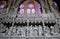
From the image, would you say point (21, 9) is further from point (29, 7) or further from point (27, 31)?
point (27, 31)

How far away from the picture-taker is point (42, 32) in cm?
650

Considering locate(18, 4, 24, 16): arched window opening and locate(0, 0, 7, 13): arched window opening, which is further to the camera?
locate(0, 0, 7, 13): arched window opening

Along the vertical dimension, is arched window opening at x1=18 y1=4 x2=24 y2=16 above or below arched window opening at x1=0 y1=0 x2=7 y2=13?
below

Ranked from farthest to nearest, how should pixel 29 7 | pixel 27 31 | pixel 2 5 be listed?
pixel 2 5
pixel 29 7
pixel 27 31

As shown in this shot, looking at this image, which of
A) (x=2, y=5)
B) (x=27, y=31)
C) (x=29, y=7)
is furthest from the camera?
(x=2, y=5)

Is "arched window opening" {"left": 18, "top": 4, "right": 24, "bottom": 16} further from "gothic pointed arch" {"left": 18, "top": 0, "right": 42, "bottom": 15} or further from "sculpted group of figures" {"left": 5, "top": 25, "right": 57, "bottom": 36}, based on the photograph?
"sculpted group of figures" {"left": 5, "top": 25, "right": 57, "bottom": 36}

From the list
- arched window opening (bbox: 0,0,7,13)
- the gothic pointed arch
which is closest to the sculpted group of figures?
the gothic pointed arch

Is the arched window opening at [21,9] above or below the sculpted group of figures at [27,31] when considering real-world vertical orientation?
above

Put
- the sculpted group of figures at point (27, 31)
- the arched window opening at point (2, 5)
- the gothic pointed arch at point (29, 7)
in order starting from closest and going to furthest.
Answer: the sculpted group of figures at point (27, 31) → the gothic pointed arch at point (29, 7) → the arched window opening at point (2, 5)

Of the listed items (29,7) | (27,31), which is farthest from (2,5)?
(27,31)

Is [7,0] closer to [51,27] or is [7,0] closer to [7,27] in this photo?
[7,27]

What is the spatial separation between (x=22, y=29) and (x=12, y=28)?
1.35 feet

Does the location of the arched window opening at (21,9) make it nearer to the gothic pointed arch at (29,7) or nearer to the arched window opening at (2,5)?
the gothic pointed arch at (29,7)

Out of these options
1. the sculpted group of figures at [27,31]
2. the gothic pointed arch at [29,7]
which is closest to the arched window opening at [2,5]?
the gothic pointed arch at [29,7]
